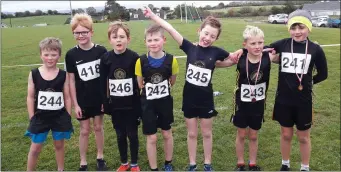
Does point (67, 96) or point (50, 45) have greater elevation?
point (50, 45)

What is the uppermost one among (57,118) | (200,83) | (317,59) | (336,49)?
(317,59)

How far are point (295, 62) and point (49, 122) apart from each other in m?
2.68

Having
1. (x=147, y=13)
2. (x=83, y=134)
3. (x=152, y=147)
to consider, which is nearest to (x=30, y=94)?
(x=83, y=134)

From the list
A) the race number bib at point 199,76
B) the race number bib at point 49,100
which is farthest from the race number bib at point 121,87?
the race number bib at point 199,76

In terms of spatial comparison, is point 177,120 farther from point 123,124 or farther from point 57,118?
point 57,118

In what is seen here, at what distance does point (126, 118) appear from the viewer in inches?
148

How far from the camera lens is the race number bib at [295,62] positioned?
11.4 ft

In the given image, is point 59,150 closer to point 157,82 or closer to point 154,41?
point 157,82

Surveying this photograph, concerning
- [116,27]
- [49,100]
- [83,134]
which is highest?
[116,27]

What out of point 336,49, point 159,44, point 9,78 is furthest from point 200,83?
point 336,49

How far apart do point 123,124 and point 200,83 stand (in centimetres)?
99

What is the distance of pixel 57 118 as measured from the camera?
3557 millimetres

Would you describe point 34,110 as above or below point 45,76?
below

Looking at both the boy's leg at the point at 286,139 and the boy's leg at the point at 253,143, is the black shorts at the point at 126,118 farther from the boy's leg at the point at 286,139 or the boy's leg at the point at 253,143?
the boy's leg at the point at 286,139
